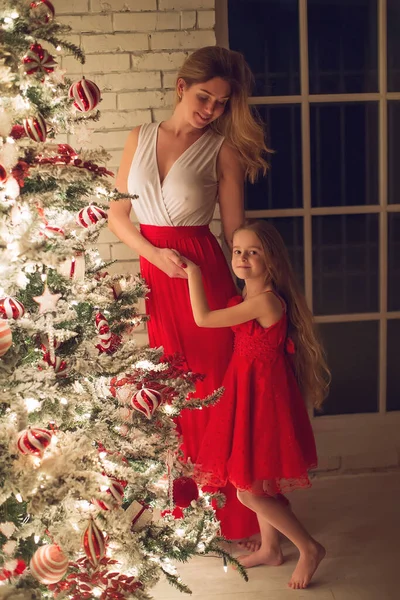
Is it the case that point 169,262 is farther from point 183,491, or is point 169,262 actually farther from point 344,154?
point 344,154

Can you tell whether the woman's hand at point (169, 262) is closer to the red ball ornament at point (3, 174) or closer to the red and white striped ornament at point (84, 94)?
the red and white striped ornament at point (84, 94)

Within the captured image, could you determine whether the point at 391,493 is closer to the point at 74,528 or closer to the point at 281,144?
the point at 281,144

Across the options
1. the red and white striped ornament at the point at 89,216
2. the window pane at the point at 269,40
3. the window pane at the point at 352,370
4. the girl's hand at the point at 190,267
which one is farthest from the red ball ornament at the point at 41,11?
the window pane at the point at 352,370

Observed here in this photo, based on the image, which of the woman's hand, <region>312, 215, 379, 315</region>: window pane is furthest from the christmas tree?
<region>312, 215, 379, 315</region>: window pane

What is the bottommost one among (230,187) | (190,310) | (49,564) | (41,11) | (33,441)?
(49,564)

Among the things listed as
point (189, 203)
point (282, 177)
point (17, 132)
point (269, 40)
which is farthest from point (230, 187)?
point (17, 132)

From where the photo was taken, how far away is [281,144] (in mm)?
3283

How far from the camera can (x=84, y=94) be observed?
6.31 ft

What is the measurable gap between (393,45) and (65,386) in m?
2.21

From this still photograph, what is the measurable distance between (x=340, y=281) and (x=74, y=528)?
1.98 metres

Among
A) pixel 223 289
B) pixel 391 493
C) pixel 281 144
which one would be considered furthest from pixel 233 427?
pixel 281 144

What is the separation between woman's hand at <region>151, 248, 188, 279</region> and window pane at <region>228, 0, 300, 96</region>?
99 cm

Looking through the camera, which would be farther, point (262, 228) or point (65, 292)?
point (262, 228)

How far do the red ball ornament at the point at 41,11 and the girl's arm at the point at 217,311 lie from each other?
98cm
